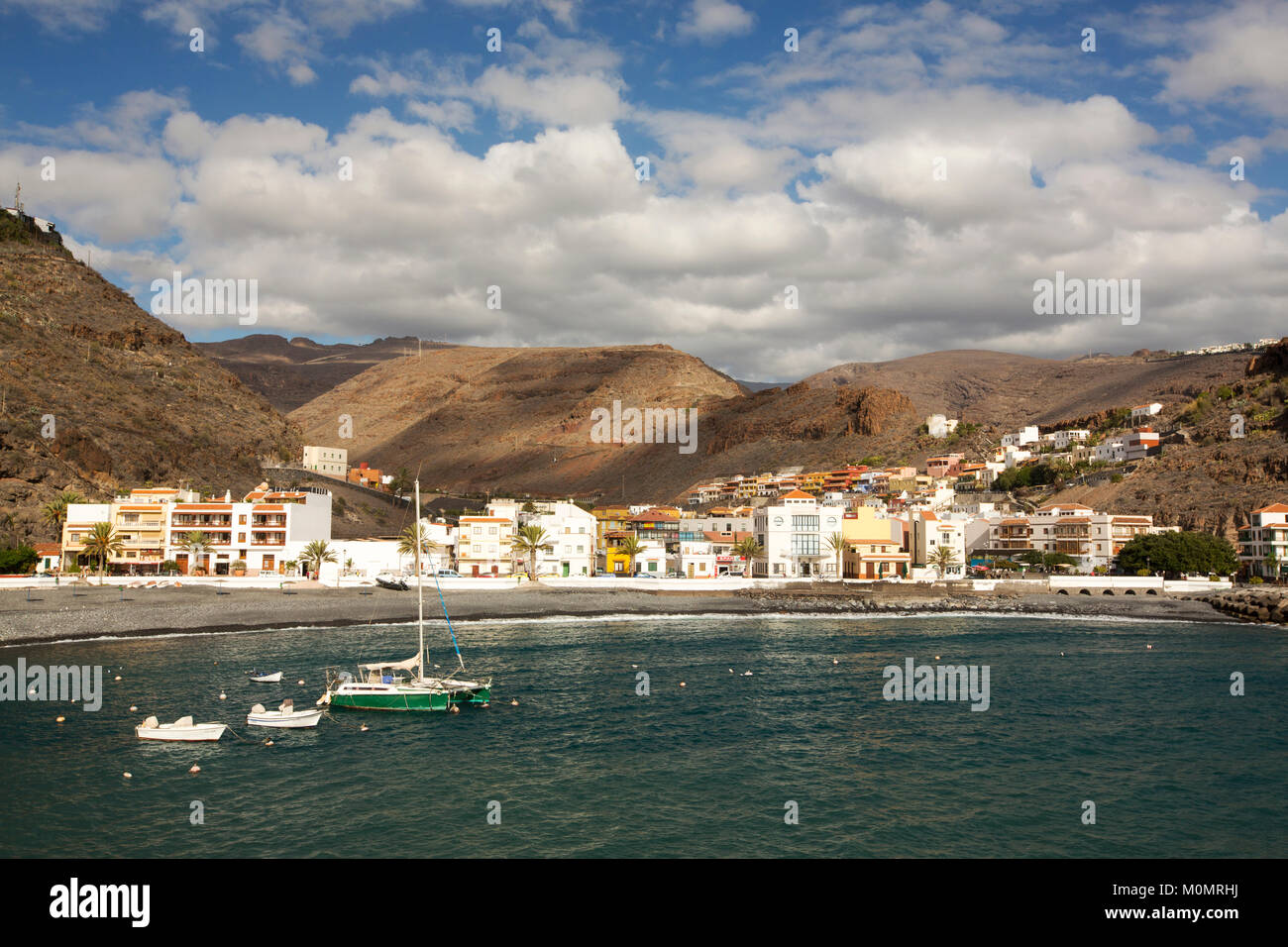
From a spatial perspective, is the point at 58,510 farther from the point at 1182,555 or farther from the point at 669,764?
the point at 1182,555

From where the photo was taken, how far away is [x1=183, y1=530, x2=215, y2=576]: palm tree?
79.3 metres

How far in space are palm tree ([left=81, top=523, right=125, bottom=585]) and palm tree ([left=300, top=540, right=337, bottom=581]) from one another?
15315mm

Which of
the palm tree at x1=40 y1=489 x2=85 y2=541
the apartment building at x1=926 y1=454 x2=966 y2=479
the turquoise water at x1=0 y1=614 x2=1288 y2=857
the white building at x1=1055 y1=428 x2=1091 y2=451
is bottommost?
the turquoise water at x1=0 y1=614 x2=1288 y2=857

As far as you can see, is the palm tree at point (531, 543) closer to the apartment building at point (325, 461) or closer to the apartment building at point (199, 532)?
the apartment building at point (199, 532)

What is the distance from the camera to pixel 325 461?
160 m

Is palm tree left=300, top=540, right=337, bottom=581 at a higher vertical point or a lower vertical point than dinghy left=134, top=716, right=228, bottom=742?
higher

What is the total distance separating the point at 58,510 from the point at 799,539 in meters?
71.7

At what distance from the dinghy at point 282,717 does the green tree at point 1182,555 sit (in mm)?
87605

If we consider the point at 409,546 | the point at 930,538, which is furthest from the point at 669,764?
the point at 930,538

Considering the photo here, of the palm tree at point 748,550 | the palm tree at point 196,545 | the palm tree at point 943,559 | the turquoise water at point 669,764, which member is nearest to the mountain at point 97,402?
the palm tree at point 196,545

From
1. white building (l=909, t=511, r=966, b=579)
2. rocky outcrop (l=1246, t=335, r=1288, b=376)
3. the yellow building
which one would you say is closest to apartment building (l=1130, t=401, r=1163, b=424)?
rocky outcrop (l=1246, t=335, r=1288, b=376)

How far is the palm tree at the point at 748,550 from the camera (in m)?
91.9

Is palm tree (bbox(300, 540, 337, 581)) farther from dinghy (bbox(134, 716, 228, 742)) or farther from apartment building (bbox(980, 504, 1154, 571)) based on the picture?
apartment building (bbox(980, 504, 1154, 571))

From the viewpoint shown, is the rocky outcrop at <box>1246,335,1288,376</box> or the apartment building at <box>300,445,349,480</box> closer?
the rocky outcrop at <box>1246,335,1288,376</box>
